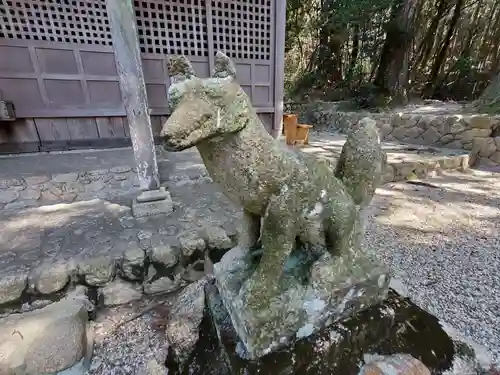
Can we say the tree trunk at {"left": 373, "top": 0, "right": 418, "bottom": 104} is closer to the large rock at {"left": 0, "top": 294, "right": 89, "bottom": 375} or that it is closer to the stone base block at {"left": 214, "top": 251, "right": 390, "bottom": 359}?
the stone base block at {"left": 214, "top": 251, "right": 390, "bottom": 359}

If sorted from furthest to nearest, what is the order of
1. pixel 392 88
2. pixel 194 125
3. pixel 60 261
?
pixel 392 88 < pixel 60 261 < pixel 194 125

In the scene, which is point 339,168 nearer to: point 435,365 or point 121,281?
point 435,365

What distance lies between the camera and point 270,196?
954 millimetres

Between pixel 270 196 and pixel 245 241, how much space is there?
41 cm

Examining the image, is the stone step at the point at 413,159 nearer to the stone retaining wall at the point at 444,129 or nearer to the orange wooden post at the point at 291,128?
the stone retaining wall at the point at 444,129

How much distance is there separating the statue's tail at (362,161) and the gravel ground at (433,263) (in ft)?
3.59

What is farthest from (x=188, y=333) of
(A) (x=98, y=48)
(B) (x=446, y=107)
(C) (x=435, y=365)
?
(B) (x=446, y=107)

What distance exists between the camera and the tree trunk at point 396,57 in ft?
23.3

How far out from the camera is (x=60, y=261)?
193 centimetres

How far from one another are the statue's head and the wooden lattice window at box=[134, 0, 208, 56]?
3.70 metres

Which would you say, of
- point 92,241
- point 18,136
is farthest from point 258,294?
point 18,136

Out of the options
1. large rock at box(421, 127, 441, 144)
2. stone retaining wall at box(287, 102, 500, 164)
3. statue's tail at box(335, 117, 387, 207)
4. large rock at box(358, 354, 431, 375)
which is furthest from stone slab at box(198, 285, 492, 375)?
large rock at box(421, 127, 441, 144)

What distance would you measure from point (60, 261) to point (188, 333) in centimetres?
115

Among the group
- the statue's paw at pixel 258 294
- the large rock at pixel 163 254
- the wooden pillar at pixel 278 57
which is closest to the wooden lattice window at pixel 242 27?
the wooden pillar at pixel 278 57
